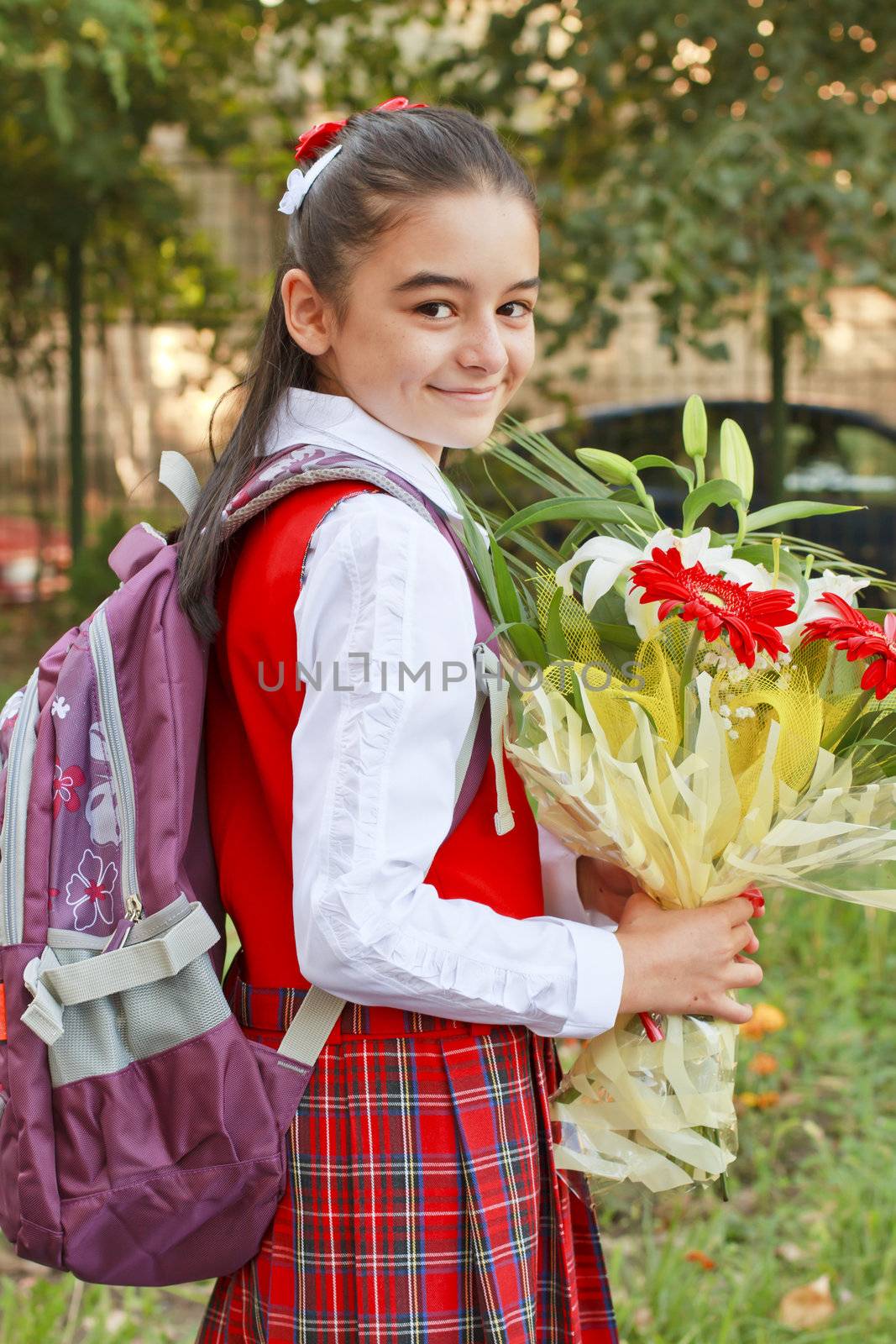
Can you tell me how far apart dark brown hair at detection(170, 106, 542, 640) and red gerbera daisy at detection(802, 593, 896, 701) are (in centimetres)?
51

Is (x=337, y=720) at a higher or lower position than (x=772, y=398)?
lower

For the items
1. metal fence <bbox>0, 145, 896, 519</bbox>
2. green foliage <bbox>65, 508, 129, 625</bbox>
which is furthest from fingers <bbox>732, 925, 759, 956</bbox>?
green foliage <bbox>65, 508, 129, 625</bbox>

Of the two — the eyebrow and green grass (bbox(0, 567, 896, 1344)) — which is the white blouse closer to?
the eyebrow

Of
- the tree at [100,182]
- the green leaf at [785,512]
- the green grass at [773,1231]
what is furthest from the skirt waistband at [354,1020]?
the tree at [100,182]

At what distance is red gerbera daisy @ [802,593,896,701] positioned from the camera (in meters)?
1.24

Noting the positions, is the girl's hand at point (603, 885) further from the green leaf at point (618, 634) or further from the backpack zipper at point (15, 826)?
the backpack zipper at point (15, 826)

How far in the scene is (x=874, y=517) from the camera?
5594 mm

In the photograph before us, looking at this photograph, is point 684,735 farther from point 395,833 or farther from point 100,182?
point 100,182

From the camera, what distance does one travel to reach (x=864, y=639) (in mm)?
1233

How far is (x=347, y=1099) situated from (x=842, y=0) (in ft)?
13.4

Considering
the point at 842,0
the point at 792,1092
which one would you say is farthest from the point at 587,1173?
the point at 842,0

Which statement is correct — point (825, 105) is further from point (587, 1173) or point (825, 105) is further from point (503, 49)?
point (587, 1173)

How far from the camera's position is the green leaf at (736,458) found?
1.49 metres

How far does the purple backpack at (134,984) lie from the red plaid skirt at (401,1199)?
1.2 inches
